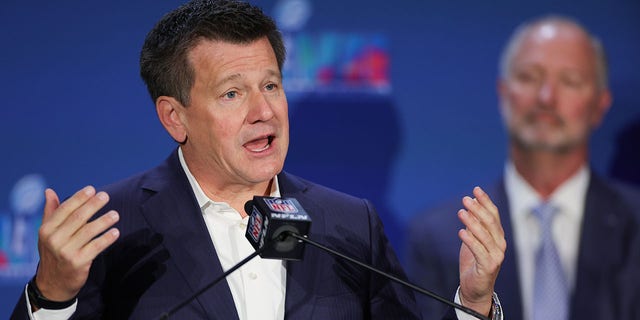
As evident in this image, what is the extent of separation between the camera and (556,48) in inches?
129

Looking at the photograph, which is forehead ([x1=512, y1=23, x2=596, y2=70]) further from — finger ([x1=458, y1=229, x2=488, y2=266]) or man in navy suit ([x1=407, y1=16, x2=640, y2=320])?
finger ([x1=458, y1=229, x2=488, y2=266])

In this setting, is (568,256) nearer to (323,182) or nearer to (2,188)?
(323,182)

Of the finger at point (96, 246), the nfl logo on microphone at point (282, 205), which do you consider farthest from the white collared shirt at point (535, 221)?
the finger at point (96, 246)

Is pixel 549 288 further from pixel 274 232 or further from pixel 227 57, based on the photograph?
pixel 274 232

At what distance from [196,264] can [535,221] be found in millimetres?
1704

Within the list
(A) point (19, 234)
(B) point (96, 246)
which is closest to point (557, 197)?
(A) point (19, 234)

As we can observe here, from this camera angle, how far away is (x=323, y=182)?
10.9 ft

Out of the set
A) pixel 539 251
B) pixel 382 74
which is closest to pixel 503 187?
pixel 539 251

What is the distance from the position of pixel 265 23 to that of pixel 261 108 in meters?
Answer: 0.25

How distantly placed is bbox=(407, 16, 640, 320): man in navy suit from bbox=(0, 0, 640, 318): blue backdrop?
0.07 m

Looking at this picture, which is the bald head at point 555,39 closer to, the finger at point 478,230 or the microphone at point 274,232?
the finger at point 478,230

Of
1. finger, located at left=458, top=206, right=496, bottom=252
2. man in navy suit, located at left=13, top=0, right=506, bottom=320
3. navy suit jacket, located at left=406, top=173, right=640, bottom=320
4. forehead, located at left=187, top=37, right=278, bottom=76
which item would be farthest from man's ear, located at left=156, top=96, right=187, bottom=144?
navy suit jacket, located at left=406, top=173, right=640, bottom=320

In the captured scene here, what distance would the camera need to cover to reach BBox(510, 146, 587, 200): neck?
334 cm

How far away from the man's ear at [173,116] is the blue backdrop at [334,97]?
3.16ft
